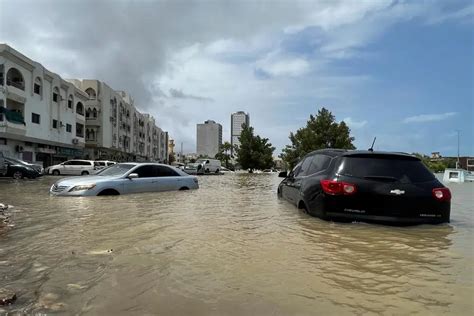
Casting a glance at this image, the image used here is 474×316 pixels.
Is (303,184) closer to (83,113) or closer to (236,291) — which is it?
(236,291)

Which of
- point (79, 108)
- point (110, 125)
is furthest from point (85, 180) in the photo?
point (110, 125)

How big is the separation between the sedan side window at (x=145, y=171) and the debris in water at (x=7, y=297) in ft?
31.7

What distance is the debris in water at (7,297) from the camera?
3.37m

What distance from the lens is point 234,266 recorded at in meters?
4.58

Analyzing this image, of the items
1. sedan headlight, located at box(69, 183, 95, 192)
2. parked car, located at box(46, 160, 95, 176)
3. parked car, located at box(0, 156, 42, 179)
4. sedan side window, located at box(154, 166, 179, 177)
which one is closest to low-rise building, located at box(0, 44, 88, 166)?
parked car, located at box(46, 160, 95, 176)

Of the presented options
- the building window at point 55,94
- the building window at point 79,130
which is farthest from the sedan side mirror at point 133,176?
the building window at point 79,130

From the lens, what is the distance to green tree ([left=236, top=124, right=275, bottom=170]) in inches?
2625

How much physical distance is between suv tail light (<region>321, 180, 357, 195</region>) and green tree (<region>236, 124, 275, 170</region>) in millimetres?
59850

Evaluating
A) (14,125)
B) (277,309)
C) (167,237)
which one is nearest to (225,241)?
(167,237)

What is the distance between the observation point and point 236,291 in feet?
12.4

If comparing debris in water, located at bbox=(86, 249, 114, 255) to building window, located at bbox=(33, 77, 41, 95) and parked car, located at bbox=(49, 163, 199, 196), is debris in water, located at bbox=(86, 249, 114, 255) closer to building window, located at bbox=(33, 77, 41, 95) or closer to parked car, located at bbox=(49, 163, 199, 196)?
parked car, located at bbox=(49, 163, 199, 196)

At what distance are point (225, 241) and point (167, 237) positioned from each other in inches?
35.1

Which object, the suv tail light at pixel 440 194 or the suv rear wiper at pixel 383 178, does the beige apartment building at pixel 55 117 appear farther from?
the suv tail light at pixel 440 194

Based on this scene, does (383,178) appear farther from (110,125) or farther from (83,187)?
(110,125)
